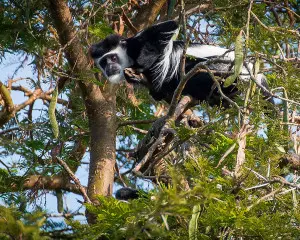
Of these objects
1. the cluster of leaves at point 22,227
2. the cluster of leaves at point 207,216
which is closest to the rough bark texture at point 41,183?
the cluster of leaves at point 207,216

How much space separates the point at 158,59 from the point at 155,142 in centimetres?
176

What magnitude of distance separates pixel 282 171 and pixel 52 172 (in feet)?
5.40

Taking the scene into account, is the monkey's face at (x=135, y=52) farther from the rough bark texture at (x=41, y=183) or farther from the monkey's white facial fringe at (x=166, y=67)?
the rough bark texture at (x=41, y=183)

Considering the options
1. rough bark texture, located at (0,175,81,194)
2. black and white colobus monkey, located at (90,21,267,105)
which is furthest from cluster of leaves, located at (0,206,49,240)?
black and white colobus monkey, located at (90,21,267,105)

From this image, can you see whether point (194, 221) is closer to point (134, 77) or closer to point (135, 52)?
point (134, 77)

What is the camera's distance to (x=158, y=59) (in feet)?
13.4

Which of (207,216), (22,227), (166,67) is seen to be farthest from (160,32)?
(22,227)

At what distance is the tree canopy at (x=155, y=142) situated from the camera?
1.68m

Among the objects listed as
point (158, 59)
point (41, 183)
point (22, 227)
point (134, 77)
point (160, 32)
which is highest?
point (160, 32)

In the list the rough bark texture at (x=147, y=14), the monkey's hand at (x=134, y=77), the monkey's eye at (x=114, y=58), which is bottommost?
the monkey's hand at (x=134, y=77)

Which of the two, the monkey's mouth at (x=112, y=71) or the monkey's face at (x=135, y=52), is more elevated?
the monkey's face at (x=135, y=52)

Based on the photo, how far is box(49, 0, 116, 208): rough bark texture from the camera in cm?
280

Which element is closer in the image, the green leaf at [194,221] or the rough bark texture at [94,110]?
the green leaf at [194,221]

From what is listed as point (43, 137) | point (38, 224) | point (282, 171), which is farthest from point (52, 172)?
point (38, 224)
